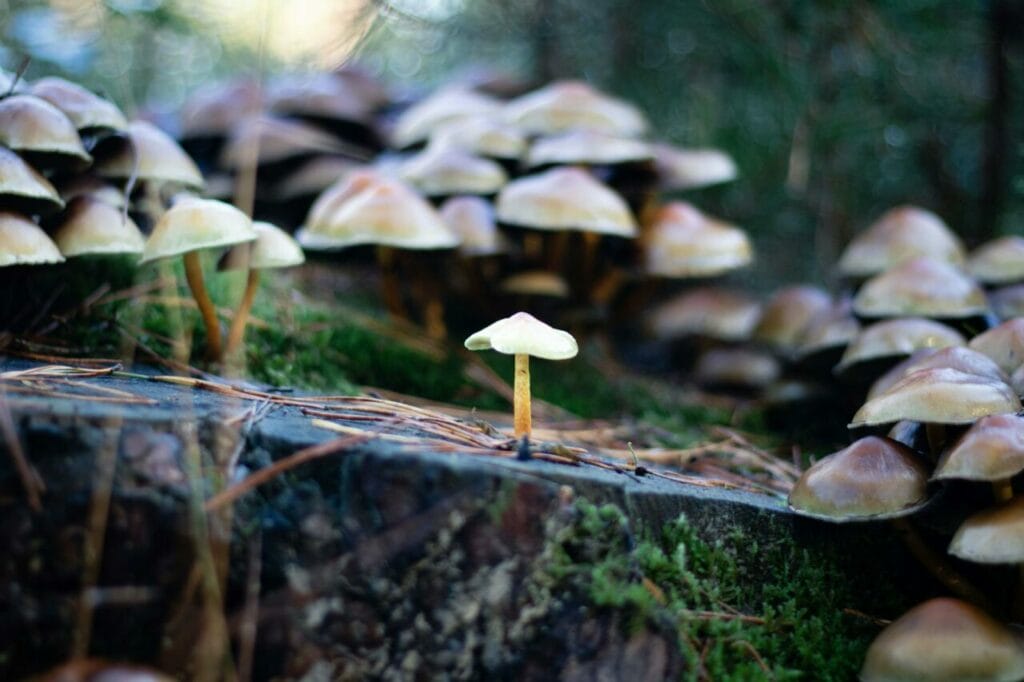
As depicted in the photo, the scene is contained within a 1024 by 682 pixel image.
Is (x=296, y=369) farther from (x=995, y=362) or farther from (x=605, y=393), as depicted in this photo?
(x=995, y=362)

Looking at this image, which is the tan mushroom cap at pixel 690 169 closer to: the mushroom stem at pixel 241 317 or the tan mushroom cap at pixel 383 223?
the tan mushroom cap at pixel 383 223

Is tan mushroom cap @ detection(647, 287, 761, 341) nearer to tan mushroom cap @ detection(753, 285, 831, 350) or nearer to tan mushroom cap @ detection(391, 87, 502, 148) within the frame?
tan mushroom cap @ detection(753, 285, 831, 350)

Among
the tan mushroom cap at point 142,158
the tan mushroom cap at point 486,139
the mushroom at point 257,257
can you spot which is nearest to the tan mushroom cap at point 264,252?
the mushroom at point 257,257

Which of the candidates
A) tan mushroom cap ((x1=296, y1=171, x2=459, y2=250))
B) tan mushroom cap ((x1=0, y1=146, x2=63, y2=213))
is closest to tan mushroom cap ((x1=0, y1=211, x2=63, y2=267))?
tan mushroom cap ((x1=0, y1=146, x2=63, y2=213))

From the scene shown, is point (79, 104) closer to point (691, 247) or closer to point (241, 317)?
point (241, 317)

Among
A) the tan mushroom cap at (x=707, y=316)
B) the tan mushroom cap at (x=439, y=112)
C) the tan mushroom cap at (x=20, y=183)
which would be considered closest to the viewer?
the tan mushroom cap at (x=20, y=183)

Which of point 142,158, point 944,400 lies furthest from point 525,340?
point 142,158

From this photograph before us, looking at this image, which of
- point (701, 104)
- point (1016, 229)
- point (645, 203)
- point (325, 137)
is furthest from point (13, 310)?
point (1016, 229)

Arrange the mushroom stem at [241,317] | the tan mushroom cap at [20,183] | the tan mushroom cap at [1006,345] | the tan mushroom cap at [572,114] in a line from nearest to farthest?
the tan mushroom cap at [20,183], the tan mushroom cap at [1006,345], the mushroom stem at [241,317], the tan mushroom cap at [572,114]

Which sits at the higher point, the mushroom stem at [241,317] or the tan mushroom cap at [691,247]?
the tan mushroom cap at [691,247]
